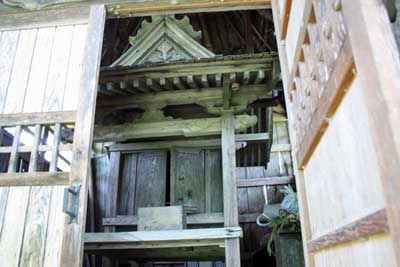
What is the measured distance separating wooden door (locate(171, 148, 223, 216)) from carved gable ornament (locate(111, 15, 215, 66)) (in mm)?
1382

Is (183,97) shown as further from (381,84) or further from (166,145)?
(381,84)

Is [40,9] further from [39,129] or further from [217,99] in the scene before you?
[217,99]

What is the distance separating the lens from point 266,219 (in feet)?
17.4

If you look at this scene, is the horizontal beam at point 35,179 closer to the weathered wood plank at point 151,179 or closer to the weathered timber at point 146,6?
the weathered timber at point 146,6

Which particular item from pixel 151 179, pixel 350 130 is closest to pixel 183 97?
pixel 151 179

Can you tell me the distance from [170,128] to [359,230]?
3579mm

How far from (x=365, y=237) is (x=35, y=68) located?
233 centimetres

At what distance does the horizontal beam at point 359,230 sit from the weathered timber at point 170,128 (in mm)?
3038

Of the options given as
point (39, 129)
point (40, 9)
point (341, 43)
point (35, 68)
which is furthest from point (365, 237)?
point (40, 9)

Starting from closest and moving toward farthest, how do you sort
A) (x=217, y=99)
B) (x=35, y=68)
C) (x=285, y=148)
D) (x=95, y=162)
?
(x=35, y=68) → (x=217, y=99) → (x=95, y=162) → (x=285, y=148)

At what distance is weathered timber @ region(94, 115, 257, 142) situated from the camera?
4312 mm

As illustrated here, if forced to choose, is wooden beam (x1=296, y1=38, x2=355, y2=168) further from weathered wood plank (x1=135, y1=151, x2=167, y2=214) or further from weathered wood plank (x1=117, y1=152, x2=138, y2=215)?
weathered wood plank (x1=117, y1=152, x2=138, y2=215)

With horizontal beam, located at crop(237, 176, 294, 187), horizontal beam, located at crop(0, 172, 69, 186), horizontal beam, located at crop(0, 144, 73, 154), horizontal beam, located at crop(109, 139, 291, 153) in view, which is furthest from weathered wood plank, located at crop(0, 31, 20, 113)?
horizontal beam, located at crop(237, 176, 294, 187)

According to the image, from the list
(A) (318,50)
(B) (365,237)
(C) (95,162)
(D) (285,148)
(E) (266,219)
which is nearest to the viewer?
(B) (365,237)
